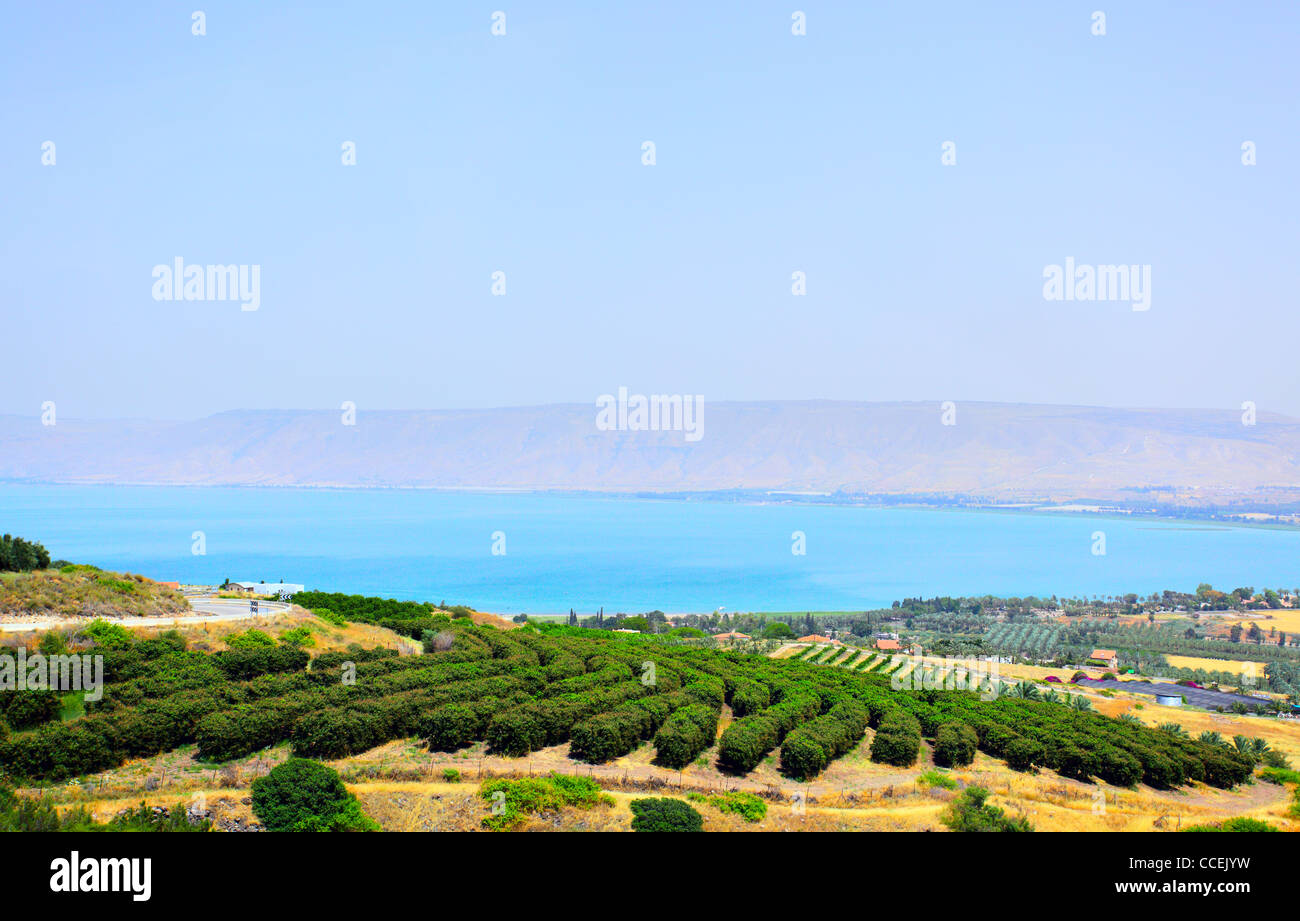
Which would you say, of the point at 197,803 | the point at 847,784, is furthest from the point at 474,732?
the point at 847,784

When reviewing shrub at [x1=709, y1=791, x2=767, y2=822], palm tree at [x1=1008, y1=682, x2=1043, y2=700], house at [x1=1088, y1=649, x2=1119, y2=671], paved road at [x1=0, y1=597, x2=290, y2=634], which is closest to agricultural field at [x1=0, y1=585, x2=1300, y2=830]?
shrub at [x1=709, y1=791, x2=767, y2=822]

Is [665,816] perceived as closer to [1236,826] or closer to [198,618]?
[1236,826]

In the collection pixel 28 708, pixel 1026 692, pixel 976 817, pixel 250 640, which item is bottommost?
pixel 1026 692

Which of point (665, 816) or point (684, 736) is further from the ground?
point (684, 736)

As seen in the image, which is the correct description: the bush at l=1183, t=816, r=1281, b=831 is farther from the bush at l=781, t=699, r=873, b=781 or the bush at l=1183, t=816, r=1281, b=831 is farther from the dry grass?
the dry grass

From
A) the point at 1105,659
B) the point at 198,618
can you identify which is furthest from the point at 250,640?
the point at 1105,659

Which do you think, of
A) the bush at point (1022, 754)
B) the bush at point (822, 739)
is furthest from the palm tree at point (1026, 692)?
the bush at point (822, 739)
